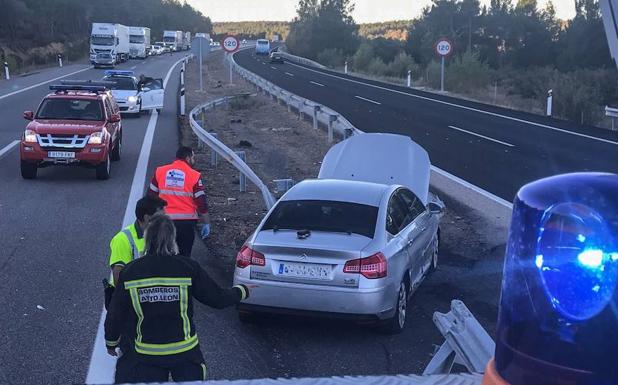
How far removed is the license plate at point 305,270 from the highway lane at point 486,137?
308 inches

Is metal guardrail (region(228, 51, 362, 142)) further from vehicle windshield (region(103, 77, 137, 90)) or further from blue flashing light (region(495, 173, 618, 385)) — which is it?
blue flashing light (region(495, 173, 618, 385))

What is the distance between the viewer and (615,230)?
158cm

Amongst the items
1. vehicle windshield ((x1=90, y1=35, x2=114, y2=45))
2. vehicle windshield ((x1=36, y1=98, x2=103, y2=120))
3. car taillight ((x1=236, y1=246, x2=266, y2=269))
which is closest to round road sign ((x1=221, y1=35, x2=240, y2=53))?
vehicle windshield ((x1=36, y1=98, x2=103, y2=120))

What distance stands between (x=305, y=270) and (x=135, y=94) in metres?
22.2

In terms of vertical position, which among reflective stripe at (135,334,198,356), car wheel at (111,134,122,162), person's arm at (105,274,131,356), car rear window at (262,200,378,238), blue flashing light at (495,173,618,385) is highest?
blue flashing light at (495,173,618,385)

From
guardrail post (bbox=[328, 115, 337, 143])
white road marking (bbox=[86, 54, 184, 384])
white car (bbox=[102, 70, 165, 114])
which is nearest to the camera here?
white road marking (bbox=[86, 54, 184, 384])

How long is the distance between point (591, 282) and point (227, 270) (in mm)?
8042

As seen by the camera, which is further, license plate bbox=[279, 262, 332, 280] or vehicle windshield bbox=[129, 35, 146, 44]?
vehicle windshield bbox=[129, 35, 146, 44]

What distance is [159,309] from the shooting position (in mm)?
4254

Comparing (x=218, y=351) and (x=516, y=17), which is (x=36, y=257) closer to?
(x=218, y=351)

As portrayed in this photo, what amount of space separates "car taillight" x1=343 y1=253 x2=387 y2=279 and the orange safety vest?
2.03m

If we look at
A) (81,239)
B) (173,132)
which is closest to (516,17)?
(173,132)

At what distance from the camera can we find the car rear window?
24.7 feet

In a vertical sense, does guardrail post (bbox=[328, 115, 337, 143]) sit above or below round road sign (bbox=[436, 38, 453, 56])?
below
